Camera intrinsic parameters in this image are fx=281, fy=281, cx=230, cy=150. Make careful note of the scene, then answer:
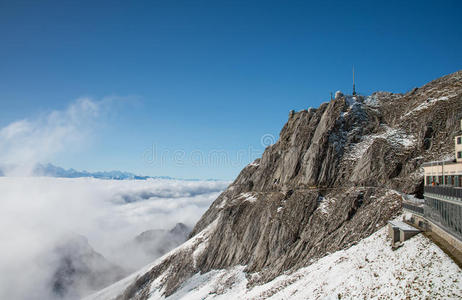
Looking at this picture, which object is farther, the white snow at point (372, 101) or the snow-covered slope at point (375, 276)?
the white snow at point (372, 101)

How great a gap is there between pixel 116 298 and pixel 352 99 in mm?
94678

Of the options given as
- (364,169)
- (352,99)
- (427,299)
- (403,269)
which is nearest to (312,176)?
(364,169)

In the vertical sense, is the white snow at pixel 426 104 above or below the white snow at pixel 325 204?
above

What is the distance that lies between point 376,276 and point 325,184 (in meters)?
34.9

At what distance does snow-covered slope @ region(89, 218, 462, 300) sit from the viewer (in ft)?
69.0

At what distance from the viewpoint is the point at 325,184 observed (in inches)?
2373

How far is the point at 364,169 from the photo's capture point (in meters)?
55.1

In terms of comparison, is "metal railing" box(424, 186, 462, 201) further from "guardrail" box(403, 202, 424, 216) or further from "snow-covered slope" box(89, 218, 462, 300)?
"snow-covered slope" box(89, 218, 462, 300)

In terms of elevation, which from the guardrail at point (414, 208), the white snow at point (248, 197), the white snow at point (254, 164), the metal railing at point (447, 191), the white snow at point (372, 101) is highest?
the white snow at point (372, 101)

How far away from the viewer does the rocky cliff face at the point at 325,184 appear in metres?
48.2

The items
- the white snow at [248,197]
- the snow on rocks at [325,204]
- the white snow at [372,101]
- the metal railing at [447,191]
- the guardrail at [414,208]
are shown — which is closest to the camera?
the metal railing at [447,191]

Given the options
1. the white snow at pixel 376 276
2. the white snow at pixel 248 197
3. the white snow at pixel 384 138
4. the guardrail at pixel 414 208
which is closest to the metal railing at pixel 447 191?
the guardrail at pixel 414 208

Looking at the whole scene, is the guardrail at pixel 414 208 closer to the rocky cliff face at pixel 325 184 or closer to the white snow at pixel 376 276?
the rocky cliff face at pixel 325 184

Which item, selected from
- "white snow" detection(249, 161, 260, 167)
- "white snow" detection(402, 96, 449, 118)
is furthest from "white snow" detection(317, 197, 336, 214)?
"white snow" detection(249, 161, 260, 167)
